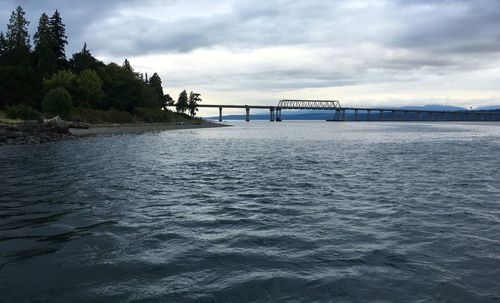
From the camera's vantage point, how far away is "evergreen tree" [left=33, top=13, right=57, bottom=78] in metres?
129

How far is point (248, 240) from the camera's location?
42.4ft

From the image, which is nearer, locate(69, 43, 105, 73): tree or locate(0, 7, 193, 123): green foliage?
locate(0, 7, 193, 123): green foliage

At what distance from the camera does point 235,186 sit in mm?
23734

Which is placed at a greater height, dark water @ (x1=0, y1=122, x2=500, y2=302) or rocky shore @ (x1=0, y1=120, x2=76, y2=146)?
rocky shore @ (x1=0, y1=120, x2=76, y2=146)

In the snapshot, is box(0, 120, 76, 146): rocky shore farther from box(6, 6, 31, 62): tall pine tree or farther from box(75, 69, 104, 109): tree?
box(6, 6, 31, 62): tall pine tree

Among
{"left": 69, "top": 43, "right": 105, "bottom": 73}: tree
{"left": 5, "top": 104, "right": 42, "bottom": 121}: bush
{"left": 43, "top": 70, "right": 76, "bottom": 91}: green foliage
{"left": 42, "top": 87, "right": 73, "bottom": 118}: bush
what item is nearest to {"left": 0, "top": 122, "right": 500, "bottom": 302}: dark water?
{"left": 5, "top": 104, "right": 42, "bottom": 121}: bush

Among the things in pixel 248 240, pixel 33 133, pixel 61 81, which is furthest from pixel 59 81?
pixel 248 240

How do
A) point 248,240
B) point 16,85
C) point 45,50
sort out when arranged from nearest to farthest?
point 248,240
point 16,85
point 45,50

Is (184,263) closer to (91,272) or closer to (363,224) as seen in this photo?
(91,272)

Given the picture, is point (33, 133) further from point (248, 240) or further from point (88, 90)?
point (248, 240)

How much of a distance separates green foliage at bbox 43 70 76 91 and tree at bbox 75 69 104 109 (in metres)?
1.96

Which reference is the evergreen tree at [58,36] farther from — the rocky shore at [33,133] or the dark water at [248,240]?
the dark water at [248,240]

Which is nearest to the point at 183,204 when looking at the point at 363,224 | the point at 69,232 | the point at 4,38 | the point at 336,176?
the point at 69,232

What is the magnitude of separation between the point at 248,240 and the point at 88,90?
400 ft
